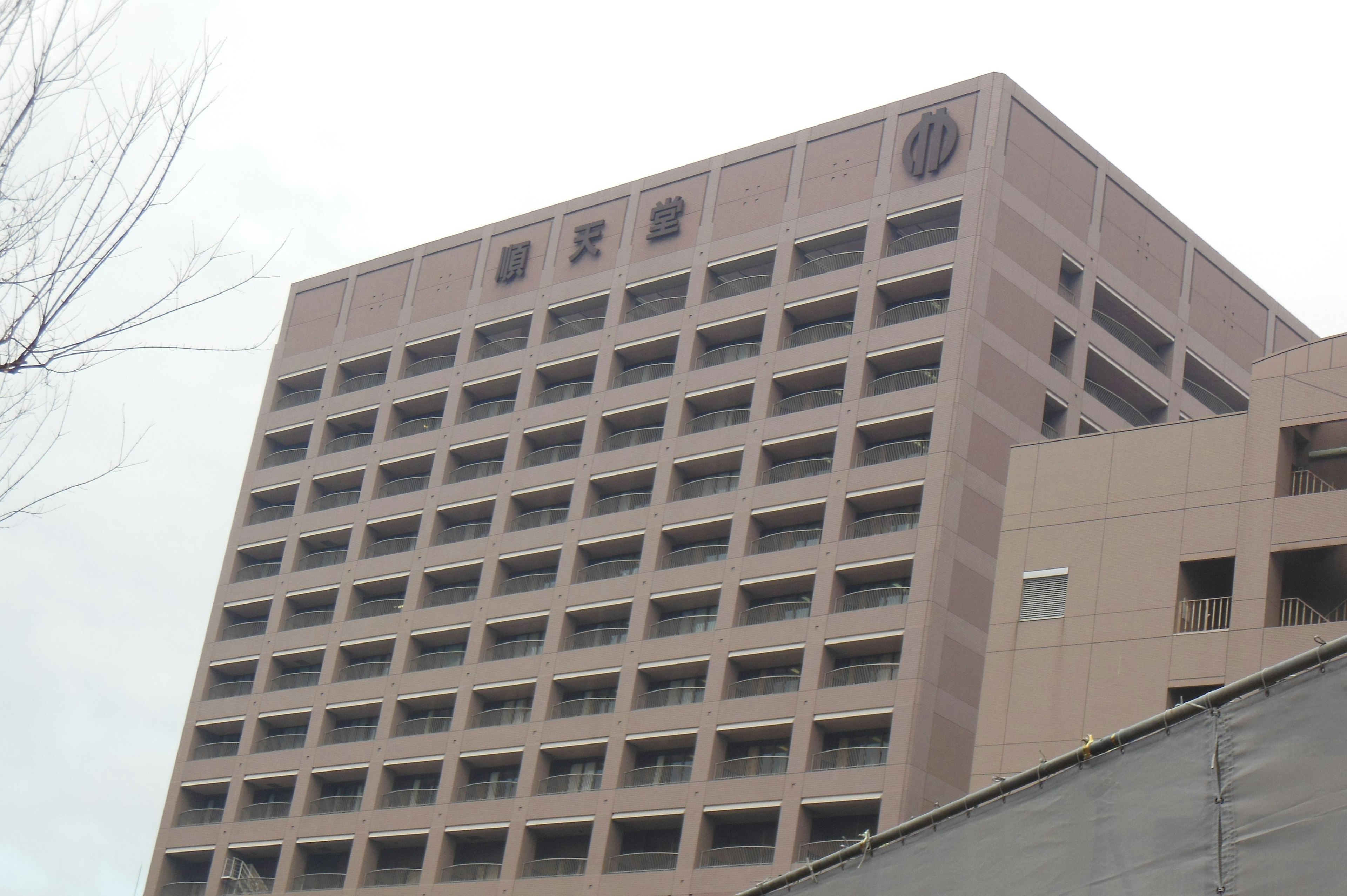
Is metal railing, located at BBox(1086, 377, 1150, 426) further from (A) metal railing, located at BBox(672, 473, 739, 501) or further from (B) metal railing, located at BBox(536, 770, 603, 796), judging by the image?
(B) metal railing, located at BBox(536, 770, 603, 796)

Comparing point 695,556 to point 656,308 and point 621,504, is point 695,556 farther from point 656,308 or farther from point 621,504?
point 656,308

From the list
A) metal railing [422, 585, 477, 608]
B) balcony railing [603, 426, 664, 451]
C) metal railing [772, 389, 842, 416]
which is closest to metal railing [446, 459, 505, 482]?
A: metal railing [422, 585, 477, 608]

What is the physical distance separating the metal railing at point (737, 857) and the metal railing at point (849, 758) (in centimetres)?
359

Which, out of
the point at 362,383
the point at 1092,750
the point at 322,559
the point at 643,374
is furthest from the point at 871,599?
the point at 1092,750

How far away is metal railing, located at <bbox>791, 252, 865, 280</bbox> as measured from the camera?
236ft

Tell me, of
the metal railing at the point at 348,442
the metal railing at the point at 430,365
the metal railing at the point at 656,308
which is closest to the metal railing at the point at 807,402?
the metal railing at the point at 656,308

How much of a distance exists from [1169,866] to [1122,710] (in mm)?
32131

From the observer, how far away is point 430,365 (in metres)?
86.9

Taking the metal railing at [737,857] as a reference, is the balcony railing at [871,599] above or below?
above

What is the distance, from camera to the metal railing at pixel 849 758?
60844 millimetres

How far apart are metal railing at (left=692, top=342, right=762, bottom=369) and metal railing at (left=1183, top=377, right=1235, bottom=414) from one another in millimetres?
20517

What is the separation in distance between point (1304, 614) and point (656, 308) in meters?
41.9

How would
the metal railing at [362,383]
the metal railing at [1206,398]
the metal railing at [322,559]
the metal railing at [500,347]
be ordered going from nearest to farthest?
the metal railing at [1206,398] → the metal railing at [500,347] → the metal railing at [322,559] → the metal railing at [362,383]

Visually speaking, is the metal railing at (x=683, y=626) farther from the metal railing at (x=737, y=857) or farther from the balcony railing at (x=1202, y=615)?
the balcony railing at (x=1202, y=615)
